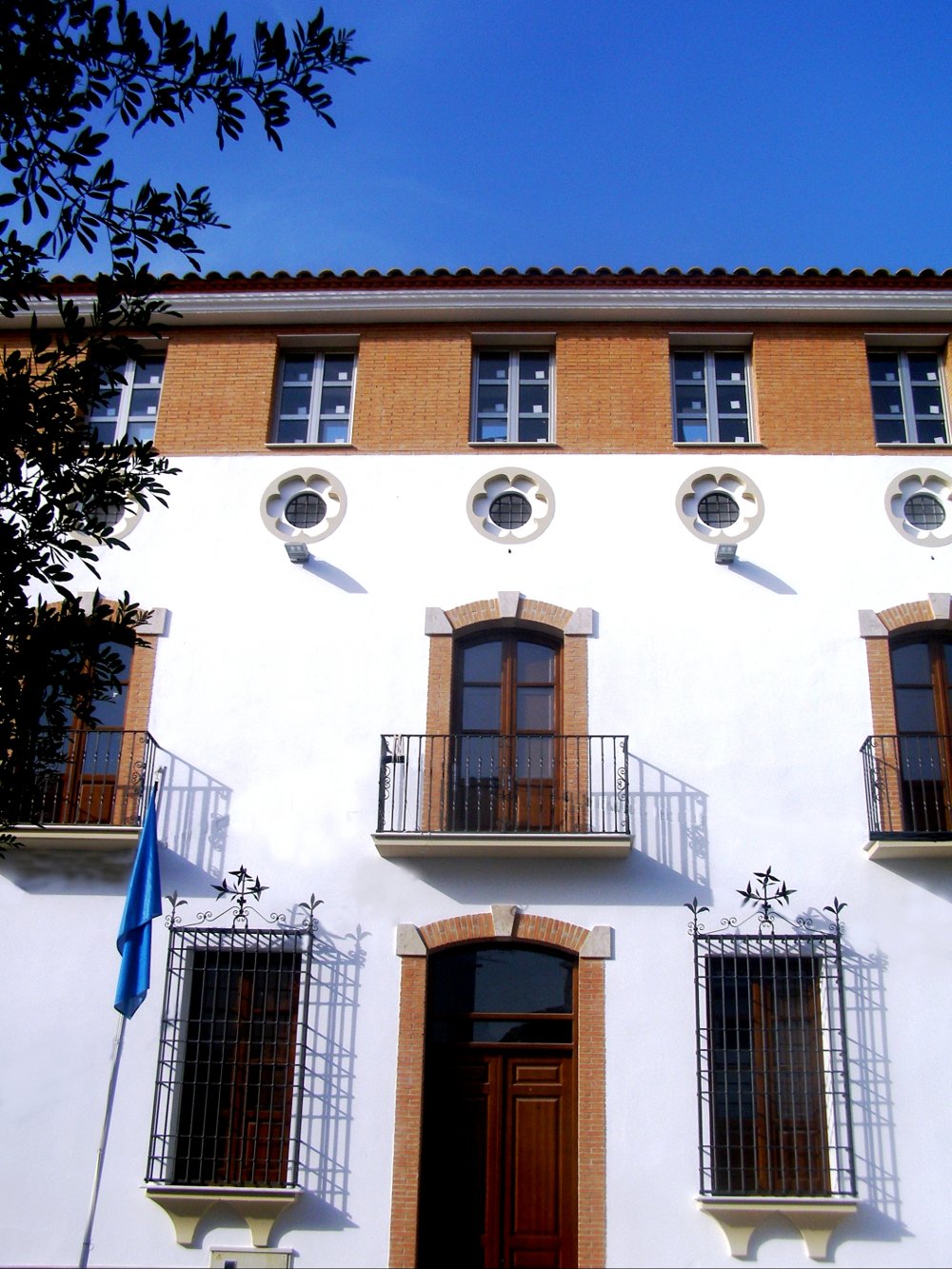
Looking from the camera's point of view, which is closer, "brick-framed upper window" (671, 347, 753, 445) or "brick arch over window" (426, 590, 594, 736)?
"brick arch over window" (426, 590, 594, 736)

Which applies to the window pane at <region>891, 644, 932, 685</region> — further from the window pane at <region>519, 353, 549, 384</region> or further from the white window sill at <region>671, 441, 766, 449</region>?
the window pane at <region>519, 353, 549, 384</region>

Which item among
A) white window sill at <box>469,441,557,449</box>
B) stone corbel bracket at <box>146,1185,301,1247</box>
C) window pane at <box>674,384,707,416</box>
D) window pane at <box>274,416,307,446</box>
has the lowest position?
stone corbel bracket at <box>146,1185,301,1247</box>

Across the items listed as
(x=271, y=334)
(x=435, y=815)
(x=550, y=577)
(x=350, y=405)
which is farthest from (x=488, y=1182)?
(x=271, y=334)

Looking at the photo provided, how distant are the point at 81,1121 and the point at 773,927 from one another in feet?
21.4

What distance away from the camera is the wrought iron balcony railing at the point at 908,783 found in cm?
1288

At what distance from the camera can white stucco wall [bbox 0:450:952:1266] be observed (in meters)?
11.9

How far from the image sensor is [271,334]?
15.4 meters

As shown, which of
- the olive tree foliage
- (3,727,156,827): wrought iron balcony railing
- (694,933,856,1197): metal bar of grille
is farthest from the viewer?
(3,727,156,827): wrought iron balcony railing

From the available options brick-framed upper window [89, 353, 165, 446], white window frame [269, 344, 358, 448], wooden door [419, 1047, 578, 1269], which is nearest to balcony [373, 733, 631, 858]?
wooden door [419, 1047, 578, 1269]

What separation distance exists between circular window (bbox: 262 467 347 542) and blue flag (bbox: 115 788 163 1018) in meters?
3.78

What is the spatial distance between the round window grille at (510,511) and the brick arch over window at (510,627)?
843 mm

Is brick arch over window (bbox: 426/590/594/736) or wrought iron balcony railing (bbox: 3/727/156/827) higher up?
brick arch over window (bbox: 426/590/594/736)

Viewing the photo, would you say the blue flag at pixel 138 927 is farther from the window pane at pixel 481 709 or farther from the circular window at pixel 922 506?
the circular window at pixel 922 506

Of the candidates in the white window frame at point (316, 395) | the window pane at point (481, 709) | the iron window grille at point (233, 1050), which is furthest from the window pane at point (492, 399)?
the iron window grille at point (233, 1050)
